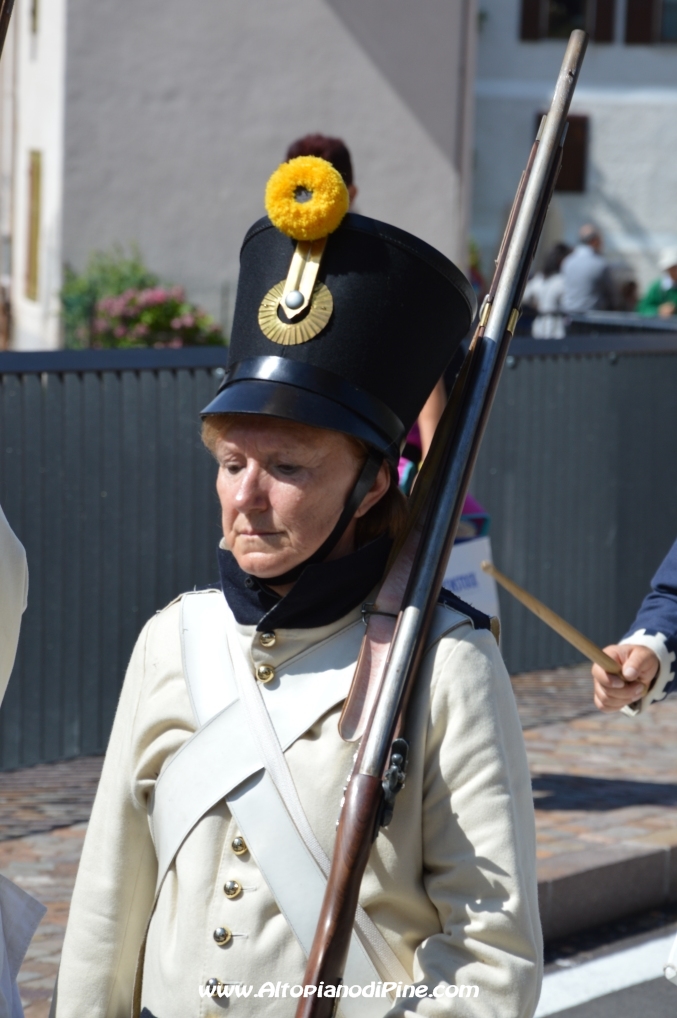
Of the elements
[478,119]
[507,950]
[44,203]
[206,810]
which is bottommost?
[507,950]

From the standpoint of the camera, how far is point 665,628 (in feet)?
10.9

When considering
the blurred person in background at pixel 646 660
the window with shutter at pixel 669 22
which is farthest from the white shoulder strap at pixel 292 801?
the window with shutter at pixel 669 22

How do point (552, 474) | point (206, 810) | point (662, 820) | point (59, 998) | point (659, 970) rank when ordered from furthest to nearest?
point (552, 474) < point (662, 820) < point (659, 970) < point (59, 998) < point (206, 810)

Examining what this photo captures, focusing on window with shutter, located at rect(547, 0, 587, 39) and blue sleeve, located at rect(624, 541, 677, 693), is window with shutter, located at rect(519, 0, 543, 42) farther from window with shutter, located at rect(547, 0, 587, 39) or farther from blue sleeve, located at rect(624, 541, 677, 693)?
blue sleeve, located at rect(624, 541, 677, 693)

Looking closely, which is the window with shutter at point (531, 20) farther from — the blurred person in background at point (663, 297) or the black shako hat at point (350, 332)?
the black shako hat at point (350, 332)

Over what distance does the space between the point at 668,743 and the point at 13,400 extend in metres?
3.24

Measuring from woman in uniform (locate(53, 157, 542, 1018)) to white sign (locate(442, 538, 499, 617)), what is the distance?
3.18 m

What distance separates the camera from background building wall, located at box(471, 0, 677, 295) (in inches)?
1267

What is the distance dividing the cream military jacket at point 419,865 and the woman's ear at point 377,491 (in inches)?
6.5

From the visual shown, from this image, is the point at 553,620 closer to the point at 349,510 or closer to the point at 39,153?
the point at 349,510

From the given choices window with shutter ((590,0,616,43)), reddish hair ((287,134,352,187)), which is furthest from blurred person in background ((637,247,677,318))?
window with shutter ((590,0,616,43))

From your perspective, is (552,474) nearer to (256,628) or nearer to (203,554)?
(203,554)

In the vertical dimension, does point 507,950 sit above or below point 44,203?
below

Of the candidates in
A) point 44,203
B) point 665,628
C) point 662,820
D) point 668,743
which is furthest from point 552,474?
point 44,203
